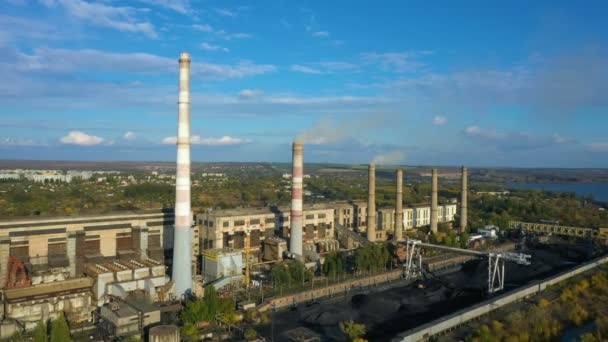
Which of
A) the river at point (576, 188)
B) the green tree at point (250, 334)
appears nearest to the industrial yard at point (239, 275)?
the green tree at point (250, 334)

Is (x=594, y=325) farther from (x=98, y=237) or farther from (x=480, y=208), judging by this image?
(x=480, y=208)

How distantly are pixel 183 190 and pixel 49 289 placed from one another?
680 centimetres

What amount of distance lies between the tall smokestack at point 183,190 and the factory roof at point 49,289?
12.7 feet

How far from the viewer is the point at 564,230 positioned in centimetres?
3681

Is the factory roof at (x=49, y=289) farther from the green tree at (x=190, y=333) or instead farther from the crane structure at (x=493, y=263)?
the crane structure at (x=493, y=263)

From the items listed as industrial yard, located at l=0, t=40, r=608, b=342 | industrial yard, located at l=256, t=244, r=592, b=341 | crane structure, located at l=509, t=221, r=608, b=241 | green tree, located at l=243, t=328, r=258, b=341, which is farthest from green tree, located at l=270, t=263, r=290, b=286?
crane structure, located at l=509, t=221, r=608, b=241

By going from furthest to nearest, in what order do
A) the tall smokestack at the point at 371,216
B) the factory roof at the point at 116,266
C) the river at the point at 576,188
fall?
the river at the point at 576,188 → the tall smokestack at the point at 371,216 → the factory roof at the point at 116,266

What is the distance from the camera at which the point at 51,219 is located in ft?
74.1

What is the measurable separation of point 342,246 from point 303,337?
19826 mm

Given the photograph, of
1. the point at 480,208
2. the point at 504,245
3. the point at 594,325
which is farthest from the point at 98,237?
the point at 480,208

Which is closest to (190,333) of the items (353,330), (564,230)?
(353,330)

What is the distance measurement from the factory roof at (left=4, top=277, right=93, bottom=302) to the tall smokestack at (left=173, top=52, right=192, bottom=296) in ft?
12.7

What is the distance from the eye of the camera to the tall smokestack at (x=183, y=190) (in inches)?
836

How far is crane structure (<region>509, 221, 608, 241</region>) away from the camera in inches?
1359
